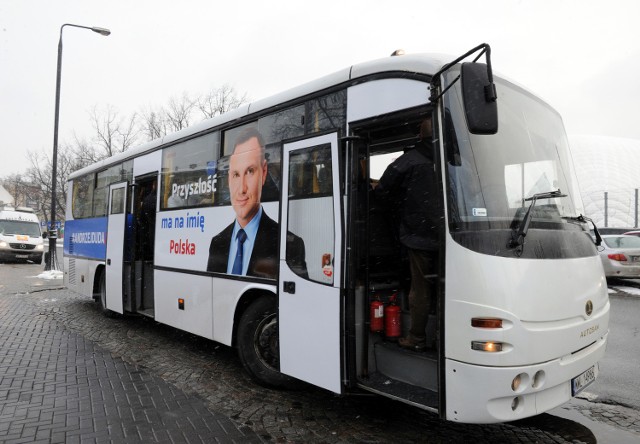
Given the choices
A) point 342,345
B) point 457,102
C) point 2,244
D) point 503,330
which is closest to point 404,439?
point 342,345

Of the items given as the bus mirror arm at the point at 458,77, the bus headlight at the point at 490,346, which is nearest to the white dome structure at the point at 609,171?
the bus mirror arm at the point at 458,77

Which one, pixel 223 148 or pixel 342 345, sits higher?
pixel 223 148

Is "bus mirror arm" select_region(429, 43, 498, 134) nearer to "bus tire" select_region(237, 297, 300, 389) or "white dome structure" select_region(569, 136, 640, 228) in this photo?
"bus tire" select_region(237, 297, 300, 389)

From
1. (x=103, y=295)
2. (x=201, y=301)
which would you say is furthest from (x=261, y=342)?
(x=103, y=295)

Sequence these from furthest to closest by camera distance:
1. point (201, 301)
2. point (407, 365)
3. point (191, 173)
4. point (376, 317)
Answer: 1. point (191, 173)
2. point (201, 301)
3. point (376, 317)
4. point (407, 365)

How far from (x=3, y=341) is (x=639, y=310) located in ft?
39.6

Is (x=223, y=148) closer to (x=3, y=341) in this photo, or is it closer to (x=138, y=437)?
(x=138, y=437)

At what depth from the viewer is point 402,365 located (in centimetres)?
390

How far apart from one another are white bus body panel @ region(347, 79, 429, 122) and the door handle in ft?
5.21

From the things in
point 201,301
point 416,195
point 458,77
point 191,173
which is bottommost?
point 201,301

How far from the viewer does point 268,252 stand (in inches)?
193

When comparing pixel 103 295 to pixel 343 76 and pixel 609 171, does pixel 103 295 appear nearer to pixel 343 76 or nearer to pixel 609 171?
pixel 343 76

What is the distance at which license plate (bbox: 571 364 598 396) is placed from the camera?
358cm

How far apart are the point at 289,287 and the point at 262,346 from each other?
1005mm
